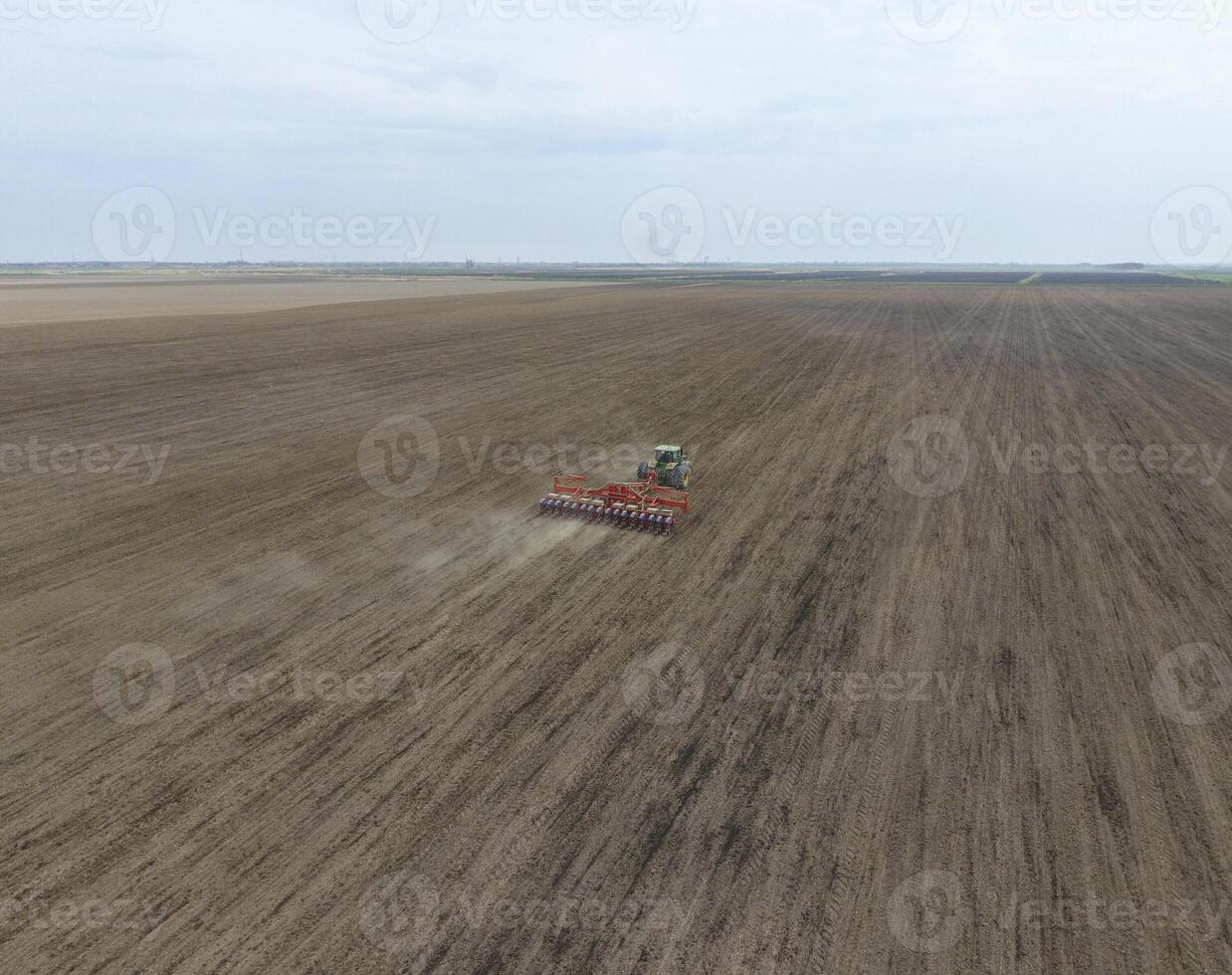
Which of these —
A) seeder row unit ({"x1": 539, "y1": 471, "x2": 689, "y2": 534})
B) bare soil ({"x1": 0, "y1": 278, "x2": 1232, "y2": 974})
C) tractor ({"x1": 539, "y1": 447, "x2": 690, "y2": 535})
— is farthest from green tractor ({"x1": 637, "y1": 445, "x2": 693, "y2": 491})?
bare soil ({"x1": 0, "y1": 278, "x2": 1232, "y2": 974})

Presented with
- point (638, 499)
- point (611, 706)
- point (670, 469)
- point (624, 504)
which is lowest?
point (611, 706)

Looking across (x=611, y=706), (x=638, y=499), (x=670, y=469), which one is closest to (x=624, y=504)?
(x=638, y=499)

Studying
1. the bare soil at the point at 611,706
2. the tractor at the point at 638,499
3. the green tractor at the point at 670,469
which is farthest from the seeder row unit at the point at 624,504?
the bare soil at the point at 611,706

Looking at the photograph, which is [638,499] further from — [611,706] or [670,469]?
[611,706]

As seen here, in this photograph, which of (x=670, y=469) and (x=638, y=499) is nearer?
(x=638, y=499)

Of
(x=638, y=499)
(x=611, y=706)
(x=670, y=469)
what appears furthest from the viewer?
(x=670, y=469)

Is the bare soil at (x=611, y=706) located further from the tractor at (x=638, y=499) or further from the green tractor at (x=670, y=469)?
the green tractor at (x=670, y=469)

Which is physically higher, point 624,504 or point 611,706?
point 624,504

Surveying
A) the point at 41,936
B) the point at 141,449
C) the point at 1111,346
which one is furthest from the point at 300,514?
the point at 1111,346
